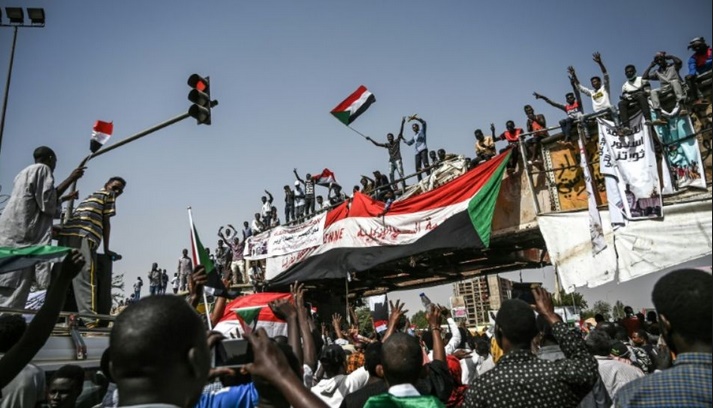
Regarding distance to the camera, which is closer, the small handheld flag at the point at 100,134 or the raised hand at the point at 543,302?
the raised hand at the point at 543,302

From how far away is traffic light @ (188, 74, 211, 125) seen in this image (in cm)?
821

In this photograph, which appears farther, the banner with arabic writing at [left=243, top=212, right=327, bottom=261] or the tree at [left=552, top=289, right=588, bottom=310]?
the banner with arabic writing at [left=243, top=212, right=327, bottom=261]

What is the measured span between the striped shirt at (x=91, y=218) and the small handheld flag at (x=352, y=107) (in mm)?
8859

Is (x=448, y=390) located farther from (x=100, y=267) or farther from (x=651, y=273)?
(x=651, y=273)

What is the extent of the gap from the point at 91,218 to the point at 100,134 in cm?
346

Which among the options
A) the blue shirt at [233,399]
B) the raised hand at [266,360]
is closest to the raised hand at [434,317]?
the blue shirt at [233,399]

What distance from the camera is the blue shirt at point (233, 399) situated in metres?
2.50

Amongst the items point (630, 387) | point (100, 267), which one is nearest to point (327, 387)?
point (630, 387)

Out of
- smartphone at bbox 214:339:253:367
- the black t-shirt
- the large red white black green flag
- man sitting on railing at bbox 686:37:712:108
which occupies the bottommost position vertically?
the black t-shirt

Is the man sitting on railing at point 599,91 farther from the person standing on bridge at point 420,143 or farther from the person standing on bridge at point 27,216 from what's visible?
the person standing on bridge at point 27,216

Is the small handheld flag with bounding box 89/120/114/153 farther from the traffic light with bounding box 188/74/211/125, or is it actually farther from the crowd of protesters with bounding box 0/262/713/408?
the crowd of protesters with bounding box 0/262/713/408

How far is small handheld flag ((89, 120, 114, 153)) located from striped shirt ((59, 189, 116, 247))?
3136 millimetres

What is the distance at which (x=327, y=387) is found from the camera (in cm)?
387

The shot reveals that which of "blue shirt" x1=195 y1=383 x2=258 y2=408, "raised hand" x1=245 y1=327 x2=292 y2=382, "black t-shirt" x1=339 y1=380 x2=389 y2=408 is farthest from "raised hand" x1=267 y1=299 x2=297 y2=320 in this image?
"raised hand" x1=245 y1=327 x2=292 y2=382
